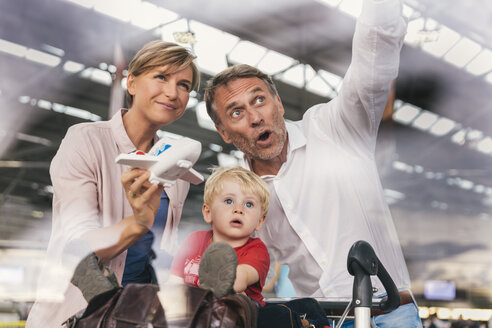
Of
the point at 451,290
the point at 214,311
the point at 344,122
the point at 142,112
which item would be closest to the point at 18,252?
the point at 142,112

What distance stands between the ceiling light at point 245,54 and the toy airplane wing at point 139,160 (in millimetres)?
391

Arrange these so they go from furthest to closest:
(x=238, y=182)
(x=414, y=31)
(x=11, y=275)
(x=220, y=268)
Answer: (x=11, y=275)
(x=414, y=31)
(x=238, y=182)
(x=220, y=268)

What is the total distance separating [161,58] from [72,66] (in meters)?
0.23

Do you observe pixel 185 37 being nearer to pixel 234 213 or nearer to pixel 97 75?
pixel 97 75

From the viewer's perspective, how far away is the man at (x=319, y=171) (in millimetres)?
1299

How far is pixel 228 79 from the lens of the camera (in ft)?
4.47

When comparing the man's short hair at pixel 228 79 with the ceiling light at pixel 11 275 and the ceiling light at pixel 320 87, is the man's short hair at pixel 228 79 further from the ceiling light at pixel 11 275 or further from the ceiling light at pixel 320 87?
the ceiling light at pixel 11 275

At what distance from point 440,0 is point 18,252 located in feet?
3.98

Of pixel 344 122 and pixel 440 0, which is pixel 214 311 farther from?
pixel 440 0

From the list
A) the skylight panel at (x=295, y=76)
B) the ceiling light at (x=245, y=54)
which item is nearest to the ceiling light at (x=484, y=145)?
the skylight panel at (x=295, y=76)

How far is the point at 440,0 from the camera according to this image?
128 centimetres

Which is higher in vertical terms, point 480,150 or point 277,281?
point 480,150

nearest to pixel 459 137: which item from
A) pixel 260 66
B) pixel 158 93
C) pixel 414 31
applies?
pixel 414 31

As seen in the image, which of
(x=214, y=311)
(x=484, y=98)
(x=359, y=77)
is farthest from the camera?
(x=484, y=98)
